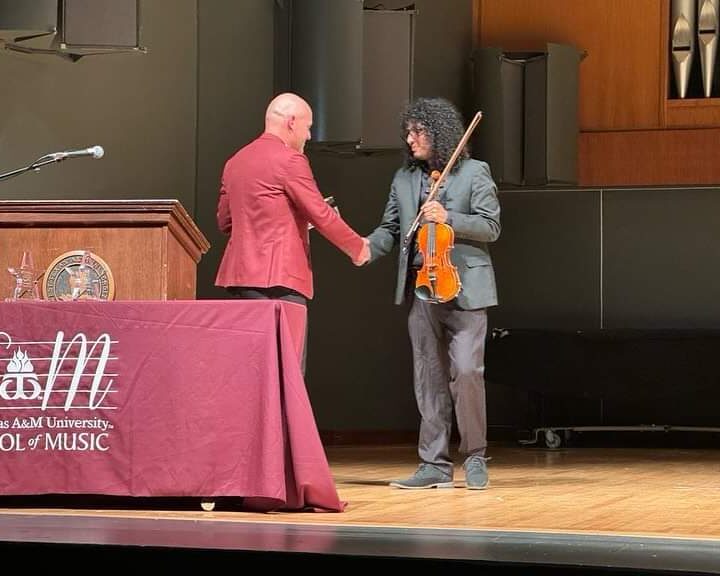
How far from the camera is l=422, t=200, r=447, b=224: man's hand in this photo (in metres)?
5.24

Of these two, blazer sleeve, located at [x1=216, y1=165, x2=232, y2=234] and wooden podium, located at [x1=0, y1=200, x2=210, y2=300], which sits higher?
blazer sleeve, located at [x1=216, y1=165, x2=232, y2=234]

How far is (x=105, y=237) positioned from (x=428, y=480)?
1.72 m

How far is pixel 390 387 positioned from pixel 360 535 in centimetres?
542

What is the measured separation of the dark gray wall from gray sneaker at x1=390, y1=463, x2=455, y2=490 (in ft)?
7.36

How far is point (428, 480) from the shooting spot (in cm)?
552

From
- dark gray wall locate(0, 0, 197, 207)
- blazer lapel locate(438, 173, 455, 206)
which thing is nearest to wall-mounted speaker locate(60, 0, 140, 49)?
dark gray wall locate(0, 0, 197, 207)

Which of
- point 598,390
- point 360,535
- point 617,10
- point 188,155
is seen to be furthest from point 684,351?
point 360,535

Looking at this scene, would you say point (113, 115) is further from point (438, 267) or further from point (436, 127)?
point (438, 267)

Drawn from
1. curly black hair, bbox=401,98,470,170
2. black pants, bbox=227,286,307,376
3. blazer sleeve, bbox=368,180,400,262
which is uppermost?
curly black hair, bbox=401,98,470,170

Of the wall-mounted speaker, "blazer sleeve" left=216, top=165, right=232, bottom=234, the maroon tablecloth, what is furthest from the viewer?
the wall-mounted speaker

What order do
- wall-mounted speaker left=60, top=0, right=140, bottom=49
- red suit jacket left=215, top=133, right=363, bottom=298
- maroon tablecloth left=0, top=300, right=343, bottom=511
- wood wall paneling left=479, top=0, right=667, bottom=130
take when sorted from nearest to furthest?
maroon tablecloth left=0, top=300, right=343, bottom=511, red suit jacket left=215, top=133, right=363, bottom=298, wall-mounted speaker left=60, top=0, right=140, bottom=49, wood wall paneling left=479, top=0, right=667, bottom=130

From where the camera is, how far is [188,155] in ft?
24.5

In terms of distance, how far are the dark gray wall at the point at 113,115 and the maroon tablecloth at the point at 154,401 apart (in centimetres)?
206

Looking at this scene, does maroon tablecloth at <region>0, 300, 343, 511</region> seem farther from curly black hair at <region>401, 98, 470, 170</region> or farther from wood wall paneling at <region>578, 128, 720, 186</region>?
wood wall paneling at <region>578, 128, 720, 186</region>
